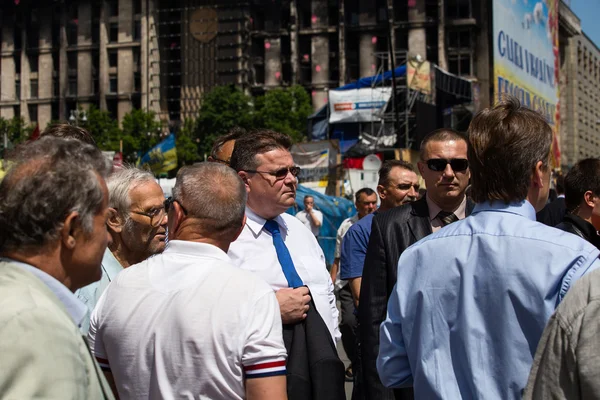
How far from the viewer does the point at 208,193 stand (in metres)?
2.83

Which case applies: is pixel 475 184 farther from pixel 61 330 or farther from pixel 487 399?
pixel 61 330

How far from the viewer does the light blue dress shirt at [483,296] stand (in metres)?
2.33

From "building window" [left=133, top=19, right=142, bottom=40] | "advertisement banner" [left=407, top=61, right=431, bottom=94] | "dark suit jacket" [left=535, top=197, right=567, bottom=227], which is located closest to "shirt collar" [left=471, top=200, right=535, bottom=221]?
"dark suit jacket" [left=535, top=197, right=567, bottom=227]

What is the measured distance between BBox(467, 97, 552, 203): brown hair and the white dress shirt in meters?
1.41

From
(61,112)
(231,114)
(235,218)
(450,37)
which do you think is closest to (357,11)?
(450,37)

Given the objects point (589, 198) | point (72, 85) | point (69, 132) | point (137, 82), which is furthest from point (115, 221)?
point (72, 85)

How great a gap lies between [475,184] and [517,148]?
177mm

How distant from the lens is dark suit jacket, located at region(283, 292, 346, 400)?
309 centimetres

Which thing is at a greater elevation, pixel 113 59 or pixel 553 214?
pixel 113 59

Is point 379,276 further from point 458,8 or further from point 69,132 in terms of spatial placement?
point 458,8

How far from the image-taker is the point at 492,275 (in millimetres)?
2406

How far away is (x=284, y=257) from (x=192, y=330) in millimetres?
1256

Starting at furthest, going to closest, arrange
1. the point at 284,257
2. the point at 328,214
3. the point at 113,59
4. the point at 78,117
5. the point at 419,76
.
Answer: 1. the point at 113,59
2. the point at 78,117
3. the point at 419,76
4. the point at 328,214
5. the point at 284,257

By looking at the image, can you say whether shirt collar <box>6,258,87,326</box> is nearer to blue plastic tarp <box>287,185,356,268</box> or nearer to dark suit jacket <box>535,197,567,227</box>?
dark suit jacket <box>535,197,567,227</box>
